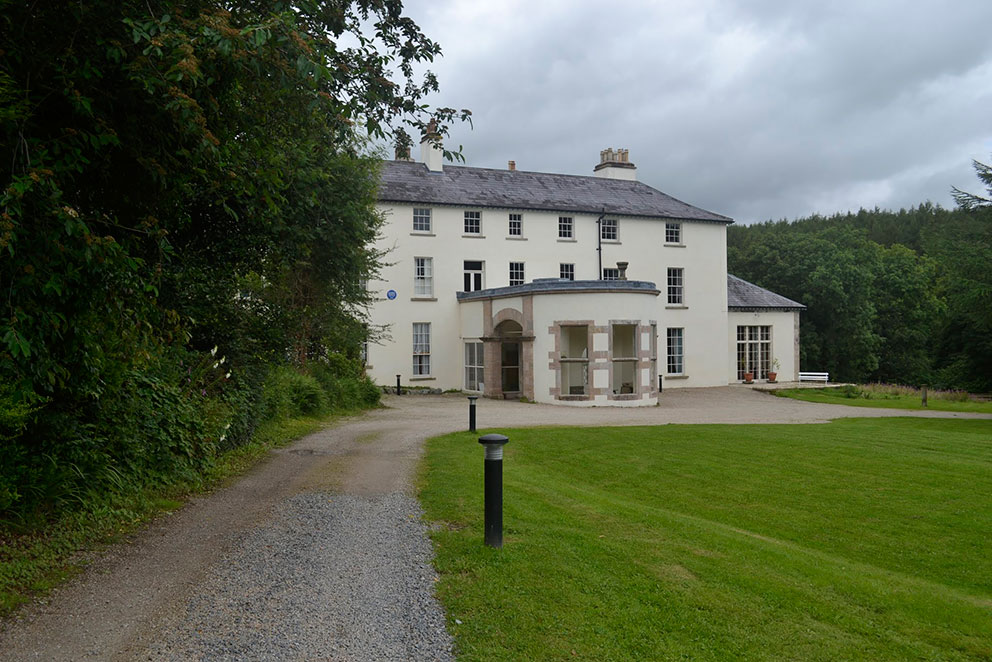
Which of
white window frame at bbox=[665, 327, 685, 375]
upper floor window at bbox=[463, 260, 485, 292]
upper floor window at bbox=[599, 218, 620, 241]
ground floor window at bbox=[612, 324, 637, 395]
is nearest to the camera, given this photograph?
ground floor window at bbox=[612, 324, 637, 395]

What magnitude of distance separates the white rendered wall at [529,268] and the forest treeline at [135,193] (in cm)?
1944

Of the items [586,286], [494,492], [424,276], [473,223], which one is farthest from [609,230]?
[494,492]

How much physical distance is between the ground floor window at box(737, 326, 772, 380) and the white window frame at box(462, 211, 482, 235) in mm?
14010

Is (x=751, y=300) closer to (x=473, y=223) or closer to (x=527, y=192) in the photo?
(x=527, y=192)

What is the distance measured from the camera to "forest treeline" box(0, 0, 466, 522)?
5.07 meters

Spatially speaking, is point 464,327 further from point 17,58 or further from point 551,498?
point 17,58

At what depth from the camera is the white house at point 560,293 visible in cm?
2597

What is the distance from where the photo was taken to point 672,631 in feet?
17.6

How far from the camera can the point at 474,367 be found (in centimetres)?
3059

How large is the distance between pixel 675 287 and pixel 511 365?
10.5m

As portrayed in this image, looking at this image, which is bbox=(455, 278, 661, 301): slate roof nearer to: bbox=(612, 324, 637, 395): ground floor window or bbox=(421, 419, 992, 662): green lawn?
bbox=(612, 324, 637, 395): ground floor window

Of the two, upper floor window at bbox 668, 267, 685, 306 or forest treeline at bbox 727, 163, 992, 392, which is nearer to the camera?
upper floor window at bbox 668, 267, 685, 306

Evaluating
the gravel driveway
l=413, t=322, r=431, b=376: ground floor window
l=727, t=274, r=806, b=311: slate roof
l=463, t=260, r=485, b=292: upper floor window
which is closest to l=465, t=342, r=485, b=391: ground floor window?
l=413, t=322, r=431, b=376: ground floor window

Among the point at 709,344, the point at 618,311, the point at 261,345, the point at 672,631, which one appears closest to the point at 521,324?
the point at 618,311
